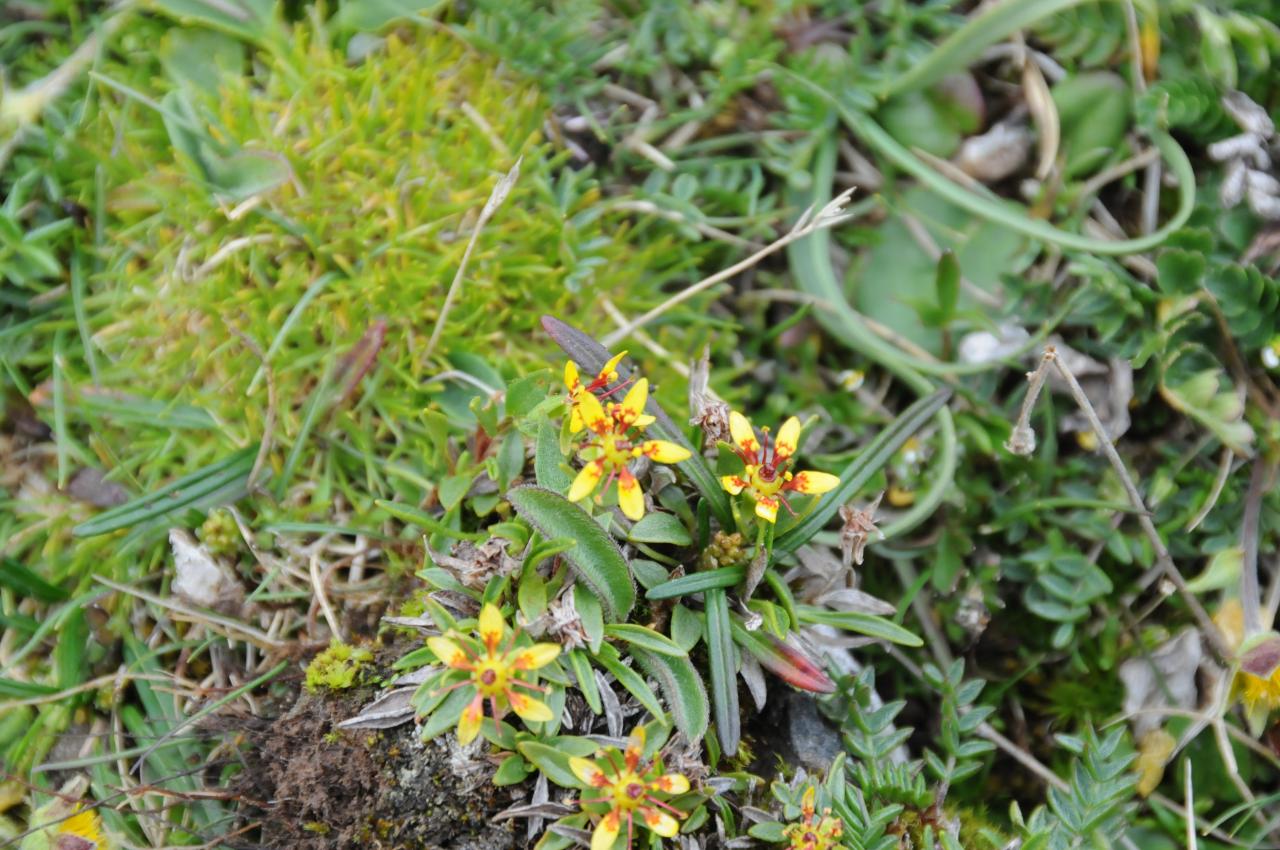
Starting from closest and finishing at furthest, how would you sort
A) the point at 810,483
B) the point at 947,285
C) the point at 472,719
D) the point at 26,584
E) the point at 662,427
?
1. the point at 472,719
2. the point at 810,483
3. the point at 662,427
4. the point at 26,584
5. the point at 947,285

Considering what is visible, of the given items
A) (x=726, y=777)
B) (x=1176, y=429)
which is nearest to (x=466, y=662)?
(x=726, y=777)

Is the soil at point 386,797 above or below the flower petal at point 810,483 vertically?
below

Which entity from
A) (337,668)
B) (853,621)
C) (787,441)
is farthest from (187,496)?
(853,621)

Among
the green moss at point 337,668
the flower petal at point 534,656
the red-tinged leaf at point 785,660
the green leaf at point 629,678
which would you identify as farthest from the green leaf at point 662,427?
the green moss at point 337,668

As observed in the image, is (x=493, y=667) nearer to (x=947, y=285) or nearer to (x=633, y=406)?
(x=633, y=406)

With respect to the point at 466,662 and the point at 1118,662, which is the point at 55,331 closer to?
the point at 466,662

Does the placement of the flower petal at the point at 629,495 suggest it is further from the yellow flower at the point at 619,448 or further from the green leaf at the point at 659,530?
the green leaf at the point at 659,530
